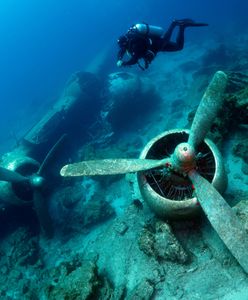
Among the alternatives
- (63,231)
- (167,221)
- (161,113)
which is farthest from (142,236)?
(161,113)

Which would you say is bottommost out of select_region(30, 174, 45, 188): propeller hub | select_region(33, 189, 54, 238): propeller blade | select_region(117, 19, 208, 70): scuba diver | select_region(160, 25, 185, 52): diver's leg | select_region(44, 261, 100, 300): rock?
select_region(33, 189, 54, 238): propeller blade

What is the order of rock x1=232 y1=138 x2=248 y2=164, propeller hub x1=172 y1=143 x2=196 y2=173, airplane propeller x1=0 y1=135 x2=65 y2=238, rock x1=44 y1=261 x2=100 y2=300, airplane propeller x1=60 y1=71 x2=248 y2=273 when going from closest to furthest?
airplane propeller x1=60 y1=71 x2=248 y2=273 → propeller hub x1=172 y1=143 x2=196 y2=173 → rock x1=44 y1=261 x2=100 y2=300 → rock x1=232 y1=138 x2=248 y2=164 → airplane propeller x1=0 y1=135 x2=65 y2=238

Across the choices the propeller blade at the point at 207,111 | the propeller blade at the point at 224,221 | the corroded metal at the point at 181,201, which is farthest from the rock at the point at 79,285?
the propeller blade at the point at 207,111

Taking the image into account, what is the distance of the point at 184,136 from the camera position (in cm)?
672

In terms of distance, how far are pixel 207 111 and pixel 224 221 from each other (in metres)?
2.36

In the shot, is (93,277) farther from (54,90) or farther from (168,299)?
(54,90)

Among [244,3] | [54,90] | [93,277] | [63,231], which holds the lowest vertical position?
[244,3]

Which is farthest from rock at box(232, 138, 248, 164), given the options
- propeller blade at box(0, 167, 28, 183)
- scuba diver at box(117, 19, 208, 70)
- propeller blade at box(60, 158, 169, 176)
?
propeller blade at box(0, 167, 28, 183)

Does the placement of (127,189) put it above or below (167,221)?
below

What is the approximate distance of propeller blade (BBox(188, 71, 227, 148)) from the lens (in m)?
6.08

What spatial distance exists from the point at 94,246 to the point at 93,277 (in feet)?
5.40

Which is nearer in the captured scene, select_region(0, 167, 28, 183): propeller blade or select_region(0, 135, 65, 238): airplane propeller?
select_region(0, 167, 28, 183): propeller blade

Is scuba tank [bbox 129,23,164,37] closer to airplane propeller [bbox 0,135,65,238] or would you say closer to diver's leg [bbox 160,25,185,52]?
diver's leg [bbox 160,25,185,52]

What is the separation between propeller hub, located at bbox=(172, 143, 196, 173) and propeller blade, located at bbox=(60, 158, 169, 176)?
37 centimetres
